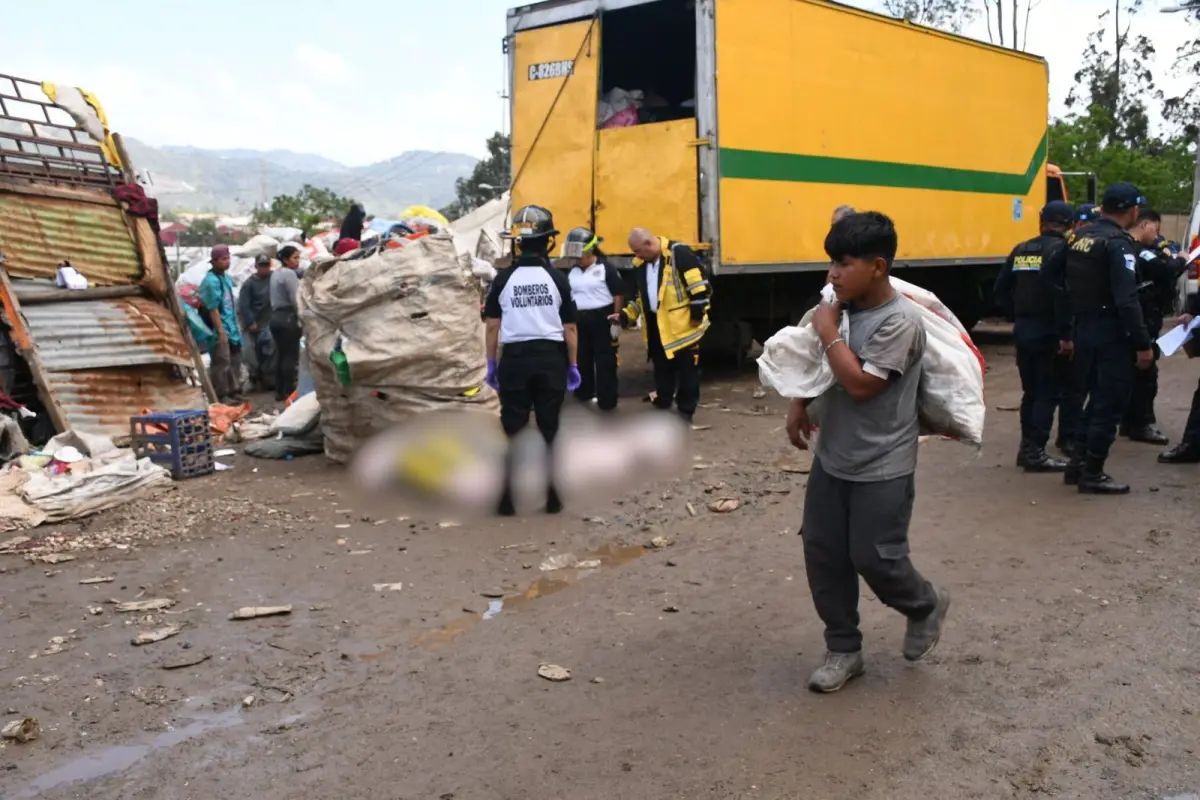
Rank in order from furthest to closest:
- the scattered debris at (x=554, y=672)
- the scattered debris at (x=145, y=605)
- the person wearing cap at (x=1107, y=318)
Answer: the person wearing cap at (x=1107, y=318) < the scattered debris at (x=145, y=605) < the scattered debris at (x=554, y=672)

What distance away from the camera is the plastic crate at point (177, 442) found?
711 centimetres

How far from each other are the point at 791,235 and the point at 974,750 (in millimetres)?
7298

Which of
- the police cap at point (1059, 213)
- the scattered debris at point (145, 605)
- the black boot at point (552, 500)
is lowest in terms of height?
the scattered debris at point (145, 605)

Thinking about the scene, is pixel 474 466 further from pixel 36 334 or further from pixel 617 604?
pixel 36 334

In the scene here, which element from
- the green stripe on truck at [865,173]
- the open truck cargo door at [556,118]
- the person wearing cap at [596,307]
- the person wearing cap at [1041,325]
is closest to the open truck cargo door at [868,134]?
the green stripe on truck at [865,173]

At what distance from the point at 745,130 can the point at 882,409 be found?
6430 mm

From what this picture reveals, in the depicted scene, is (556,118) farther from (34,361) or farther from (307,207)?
(307,207)

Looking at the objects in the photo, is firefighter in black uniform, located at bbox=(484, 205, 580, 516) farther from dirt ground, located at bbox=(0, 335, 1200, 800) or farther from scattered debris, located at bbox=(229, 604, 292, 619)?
scattered debris, located at bbox=(229, 604, 292, 619)

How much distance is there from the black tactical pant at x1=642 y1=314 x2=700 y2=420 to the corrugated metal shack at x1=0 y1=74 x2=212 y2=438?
12.3 feet

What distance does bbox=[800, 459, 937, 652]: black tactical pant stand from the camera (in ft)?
10.8

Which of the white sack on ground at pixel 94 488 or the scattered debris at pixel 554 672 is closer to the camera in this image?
the scattered debris at pixel 554 672

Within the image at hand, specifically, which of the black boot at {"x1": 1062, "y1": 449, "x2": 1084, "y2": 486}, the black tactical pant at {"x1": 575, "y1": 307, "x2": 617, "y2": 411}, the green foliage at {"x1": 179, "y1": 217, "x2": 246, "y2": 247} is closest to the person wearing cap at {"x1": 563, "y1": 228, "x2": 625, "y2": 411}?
the black tactical pant at {"x1": 575, "y1": 307, "x2": 617, "y2": 411}

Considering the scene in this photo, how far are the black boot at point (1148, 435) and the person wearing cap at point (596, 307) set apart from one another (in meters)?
3.96

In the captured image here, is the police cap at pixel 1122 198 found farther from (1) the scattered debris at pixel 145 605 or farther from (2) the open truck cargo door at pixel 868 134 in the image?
(1) the scattered debris at pixel 145 605
